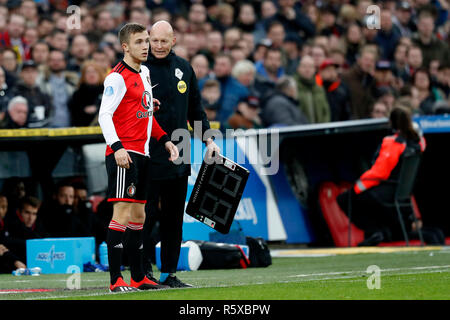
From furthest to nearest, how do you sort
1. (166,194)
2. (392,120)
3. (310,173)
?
(310,173) < (392,120) < (166,194)

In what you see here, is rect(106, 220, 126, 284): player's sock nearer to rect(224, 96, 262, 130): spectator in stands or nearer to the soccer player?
the soccer player

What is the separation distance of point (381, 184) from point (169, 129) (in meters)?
6.02

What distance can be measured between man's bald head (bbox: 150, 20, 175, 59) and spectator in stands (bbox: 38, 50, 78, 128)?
19.9 ft

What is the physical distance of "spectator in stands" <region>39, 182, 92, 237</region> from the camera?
1230 centimetres

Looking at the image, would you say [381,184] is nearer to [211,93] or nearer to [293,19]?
[211,93]

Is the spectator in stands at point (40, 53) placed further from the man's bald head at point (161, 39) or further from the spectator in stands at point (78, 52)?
the man's bald head at point (161, 39)

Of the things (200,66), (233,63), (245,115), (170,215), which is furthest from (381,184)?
(170,215)

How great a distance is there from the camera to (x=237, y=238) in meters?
11.5

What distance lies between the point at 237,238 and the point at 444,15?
14405mm

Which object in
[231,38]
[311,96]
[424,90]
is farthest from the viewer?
[231,38]

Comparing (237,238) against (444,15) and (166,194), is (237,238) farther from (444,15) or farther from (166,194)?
(444,15)

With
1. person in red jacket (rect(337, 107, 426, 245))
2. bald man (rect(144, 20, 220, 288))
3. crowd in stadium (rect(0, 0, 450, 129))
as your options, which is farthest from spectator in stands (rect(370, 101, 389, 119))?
bald man (rect(144, 20, 220, 288))

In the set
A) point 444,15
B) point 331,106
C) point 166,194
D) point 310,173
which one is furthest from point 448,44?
point 166,194

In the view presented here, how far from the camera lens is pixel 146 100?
768 centimetres
